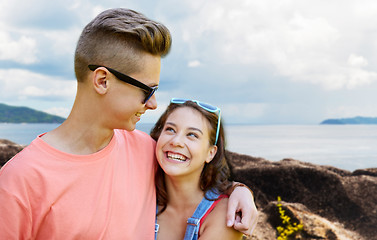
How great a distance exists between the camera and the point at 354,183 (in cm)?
633

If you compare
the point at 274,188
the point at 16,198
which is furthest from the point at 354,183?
the point at 16,198

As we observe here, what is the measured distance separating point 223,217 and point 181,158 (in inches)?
17.4

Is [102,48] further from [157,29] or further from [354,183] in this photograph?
[354,183]

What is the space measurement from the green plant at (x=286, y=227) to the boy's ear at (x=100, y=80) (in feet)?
11.4

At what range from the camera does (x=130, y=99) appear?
2246 millimetres

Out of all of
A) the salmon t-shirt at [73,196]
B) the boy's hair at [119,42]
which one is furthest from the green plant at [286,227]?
the boy's hair at [119,42]

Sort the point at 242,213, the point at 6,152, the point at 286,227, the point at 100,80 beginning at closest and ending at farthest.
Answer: the point at 100,80 < the point at 242,213 < the point at 286,227 < the point at 6,152

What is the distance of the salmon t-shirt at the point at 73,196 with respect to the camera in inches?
76.9

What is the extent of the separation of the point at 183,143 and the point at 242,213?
0.55 m

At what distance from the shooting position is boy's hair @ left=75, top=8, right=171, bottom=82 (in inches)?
88.2

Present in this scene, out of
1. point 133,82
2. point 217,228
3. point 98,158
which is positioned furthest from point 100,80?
point 217,228

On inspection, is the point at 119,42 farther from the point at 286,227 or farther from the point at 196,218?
the point at 286,227

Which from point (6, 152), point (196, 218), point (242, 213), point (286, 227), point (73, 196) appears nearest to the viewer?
point (73, 196)

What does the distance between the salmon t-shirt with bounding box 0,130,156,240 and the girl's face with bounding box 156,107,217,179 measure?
201mm
